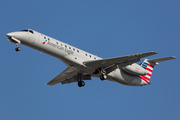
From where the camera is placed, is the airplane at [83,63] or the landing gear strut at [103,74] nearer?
the airplane at [83,63]

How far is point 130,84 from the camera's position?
2570cm

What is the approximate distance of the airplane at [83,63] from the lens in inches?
819

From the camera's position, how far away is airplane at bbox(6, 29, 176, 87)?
68.3 feet

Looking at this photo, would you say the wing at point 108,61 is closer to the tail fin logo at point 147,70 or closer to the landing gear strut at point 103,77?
the landing gear strut at point 103,77

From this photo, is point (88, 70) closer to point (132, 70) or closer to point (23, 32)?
point (132, 70)

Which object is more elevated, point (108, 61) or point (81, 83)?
point (108, 61)

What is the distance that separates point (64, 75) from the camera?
25281mm

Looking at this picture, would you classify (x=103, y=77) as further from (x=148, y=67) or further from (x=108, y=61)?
(x=148, y=67)

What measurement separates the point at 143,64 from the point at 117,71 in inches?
142

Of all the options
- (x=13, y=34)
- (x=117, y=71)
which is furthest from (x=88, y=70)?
(x=13, y=34)

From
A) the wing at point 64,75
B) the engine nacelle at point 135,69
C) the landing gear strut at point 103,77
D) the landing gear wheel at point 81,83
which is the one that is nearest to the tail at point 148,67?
the engine nacelle at point 135,69

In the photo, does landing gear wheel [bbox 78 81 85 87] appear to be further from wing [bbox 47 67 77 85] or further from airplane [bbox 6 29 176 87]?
wing [bbox 47 67 77 85]

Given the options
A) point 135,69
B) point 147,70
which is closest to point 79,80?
point 135,69

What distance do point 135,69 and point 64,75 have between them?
6.44m
